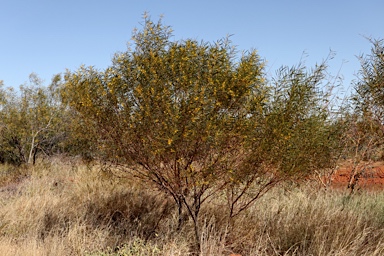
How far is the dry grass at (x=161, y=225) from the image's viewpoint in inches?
259

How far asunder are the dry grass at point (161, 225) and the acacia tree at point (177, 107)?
90 cm

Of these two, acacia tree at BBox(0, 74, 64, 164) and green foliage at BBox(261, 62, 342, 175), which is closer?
green foliage at BBox(261, 62, 342, 175)

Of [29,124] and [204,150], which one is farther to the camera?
[29,124]

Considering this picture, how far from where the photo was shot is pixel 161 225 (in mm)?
8164

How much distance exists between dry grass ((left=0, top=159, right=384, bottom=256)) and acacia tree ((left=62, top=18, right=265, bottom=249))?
903mm

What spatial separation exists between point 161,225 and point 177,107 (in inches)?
120

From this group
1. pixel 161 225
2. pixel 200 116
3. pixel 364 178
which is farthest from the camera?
pixel 364 178

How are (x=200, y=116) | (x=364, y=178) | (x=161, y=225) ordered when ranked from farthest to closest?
(x=364, y=178) → (x=161, y=225) → (x=200, y=116)

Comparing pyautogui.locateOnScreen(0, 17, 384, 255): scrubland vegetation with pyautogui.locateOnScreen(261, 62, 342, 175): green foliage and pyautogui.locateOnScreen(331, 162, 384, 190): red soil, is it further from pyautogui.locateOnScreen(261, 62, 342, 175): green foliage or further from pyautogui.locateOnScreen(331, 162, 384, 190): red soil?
pyautogui.locateOnScreen(331, 162, 384, 190): red soil

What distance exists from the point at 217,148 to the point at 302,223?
2.40 meters

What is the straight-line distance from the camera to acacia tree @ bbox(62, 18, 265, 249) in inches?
240

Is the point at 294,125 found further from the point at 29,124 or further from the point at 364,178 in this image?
the point at 29,124

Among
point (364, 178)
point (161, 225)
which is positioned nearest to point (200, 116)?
point (161, 225)

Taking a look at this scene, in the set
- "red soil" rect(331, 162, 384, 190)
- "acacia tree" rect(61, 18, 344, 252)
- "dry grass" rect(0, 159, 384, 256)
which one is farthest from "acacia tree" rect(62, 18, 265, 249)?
"red soil" rect(331, 162, 384, 190)
